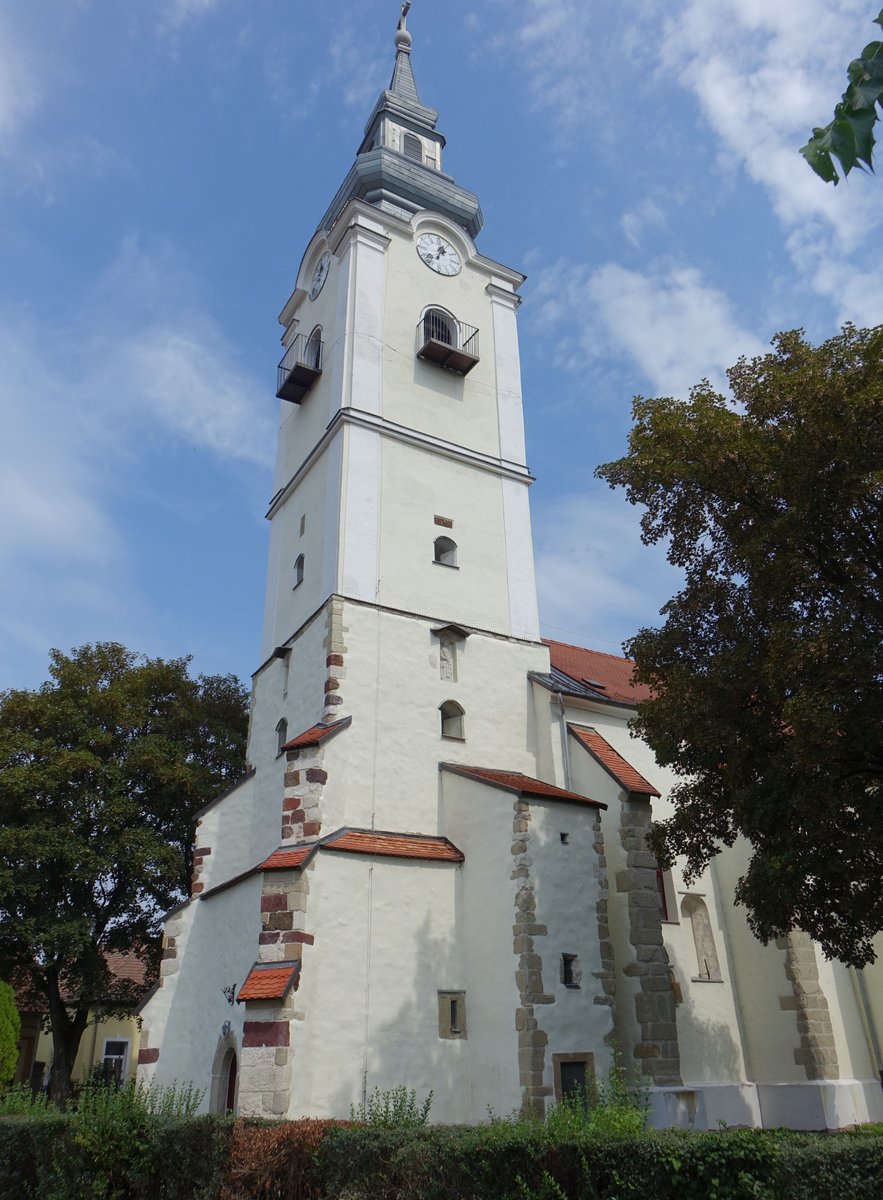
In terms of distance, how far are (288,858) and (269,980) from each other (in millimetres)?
1592

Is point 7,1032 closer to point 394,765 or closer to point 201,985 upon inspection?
point 201,985

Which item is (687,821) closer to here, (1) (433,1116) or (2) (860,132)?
(1) (433,1116)

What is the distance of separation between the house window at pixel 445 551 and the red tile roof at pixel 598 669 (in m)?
3.50

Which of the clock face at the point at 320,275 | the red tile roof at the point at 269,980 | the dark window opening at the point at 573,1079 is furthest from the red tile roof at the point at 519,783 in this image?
the clock face at the point at 320,275

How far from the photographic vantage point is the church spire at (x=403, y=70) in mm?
28906

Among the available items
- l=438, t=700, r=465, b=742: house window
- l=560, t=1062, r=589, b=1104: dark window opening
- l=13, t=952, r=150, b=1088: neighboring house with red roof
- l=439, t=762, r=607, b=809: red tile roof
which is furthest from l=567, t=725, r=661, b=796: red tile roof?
l=13, t=952, r=150, b=1088: neighboring house with red roof

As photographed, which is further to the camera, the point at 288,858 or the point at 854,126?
the point at 288,858

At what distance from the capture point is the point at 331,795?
45.5 feet

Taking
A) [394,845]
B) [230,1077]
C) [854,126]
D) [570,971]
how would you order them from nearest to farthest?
1. [854,126]
2. [570,971]
3. [230,1077]
4. [394,845]

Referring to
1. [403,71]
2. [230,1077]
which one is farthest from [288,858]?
[403,71]

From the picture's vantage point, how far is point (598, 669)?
892 inches

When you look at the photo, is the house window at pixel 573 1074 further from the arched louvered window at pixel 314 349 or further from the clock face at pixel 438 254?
the clock face at pixel 438 254

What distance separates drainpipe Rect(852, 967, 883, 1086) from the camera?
16.4 metres

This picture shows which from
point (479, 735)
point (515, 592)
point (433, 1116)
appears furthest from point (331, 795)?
point (515, 592)
